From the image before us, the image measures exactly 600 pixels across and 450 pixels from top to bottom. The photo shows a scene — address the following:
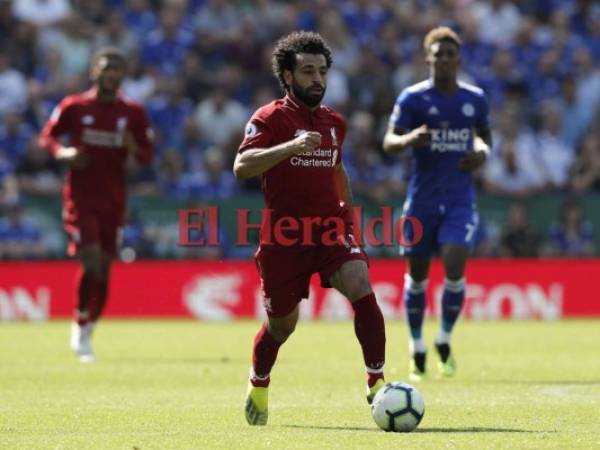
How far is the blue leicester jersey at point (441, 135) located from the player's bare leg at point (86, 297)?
4.08 m

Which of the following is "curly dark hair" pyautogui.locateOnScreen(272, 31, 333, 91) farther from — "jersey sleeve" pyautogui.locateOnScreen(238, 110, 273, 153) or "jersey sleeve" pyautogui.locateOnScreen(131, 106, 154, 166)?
"jersey sleeve" pyautogui.locateOnScreen(131, 106, 154, 166)

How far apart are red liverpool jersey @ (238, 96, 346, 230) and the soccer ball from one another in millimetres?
1247

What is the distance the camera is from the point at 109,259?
52.7ft

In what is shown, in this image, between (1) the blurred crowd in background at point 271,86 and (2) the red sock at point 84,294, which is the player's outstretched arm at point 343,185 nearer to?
(2) the red sock at point 84,294

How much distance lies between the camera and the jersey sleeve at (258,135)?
9047 millimetres

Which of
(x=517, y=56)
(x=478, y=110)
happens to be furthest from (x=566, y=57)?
(x=478, y=110)

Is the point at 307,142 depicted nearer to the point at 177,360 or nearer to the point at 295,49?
the point at 295,49

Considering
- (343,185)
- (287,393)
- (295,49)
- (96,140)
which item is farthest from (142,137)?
(295,49)

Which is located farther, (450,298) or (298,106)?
(450,298)

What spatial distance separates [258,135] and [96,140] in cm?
697

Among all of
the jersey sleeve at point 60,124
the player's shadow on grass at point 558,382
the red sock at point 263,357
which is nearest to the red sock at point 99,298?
the jersey sleeve at point 60,124

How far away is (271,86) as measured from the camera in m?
24.6

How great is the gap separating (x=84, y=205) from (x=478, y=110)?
15.6 feet

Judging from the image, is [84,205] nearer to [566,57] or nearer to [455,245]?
[455,245]
